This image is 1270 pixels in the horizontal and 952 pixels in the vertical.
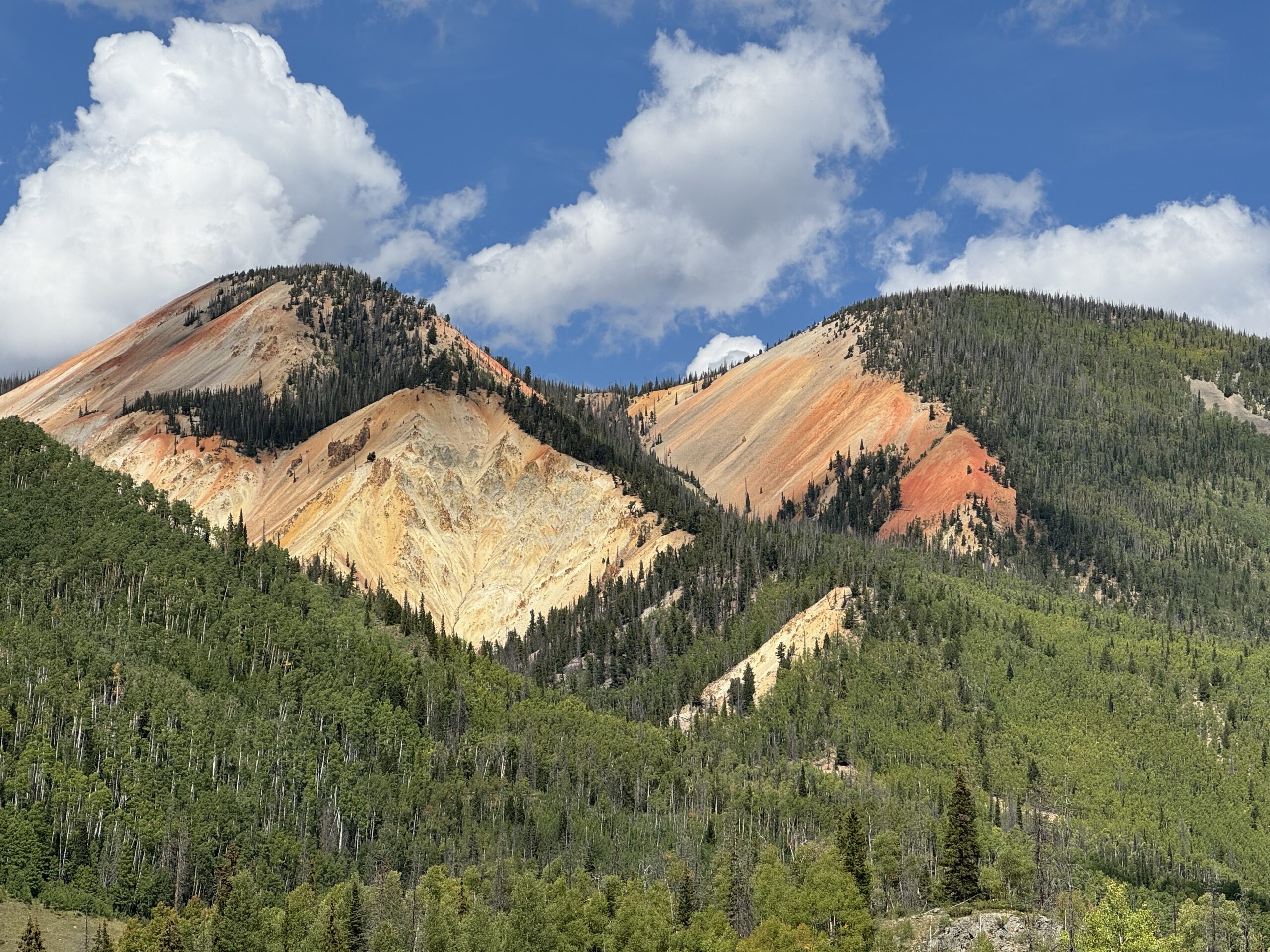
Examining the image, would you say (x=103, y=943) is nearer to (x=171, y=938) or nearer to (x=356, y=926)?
(x=171, y=938)

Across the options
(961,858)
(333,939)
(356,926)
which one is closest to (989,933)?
(961,858)

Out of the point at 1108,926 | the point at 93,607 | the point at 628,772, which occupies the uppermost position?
the point at 93,607

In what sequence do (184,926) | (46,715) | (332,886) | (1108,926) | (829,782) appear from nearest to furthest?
1. (1108,926)
2. (184,926)
3. (332,886)
4. (46,715)
5. (829,782)

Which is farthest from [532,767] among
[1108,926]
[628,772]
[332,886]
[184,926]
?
[1108,926]

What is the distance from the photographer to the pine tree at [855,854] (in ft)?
435

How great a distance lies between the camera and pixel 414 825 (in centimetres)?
17312

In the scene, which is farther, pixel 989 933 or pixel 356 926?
pixel 356 926

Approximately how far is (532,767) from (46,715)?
55.9 metres

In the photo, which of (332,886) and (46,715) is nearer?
(332,886)

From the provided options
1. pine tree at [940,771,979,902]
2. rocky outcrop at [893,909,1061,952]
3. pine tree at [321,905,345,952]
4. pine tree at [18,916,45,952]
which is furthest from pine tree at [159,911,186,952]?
pine tree at [940,771,979,902]

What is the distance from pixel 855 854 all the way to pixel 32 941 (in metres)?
66.8

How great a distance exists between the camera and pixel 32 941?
396 feet

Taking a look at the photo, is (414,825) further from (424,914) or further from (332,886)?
(424,914)

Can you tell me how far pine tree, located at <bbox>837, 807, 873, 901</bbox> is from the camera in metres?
132
